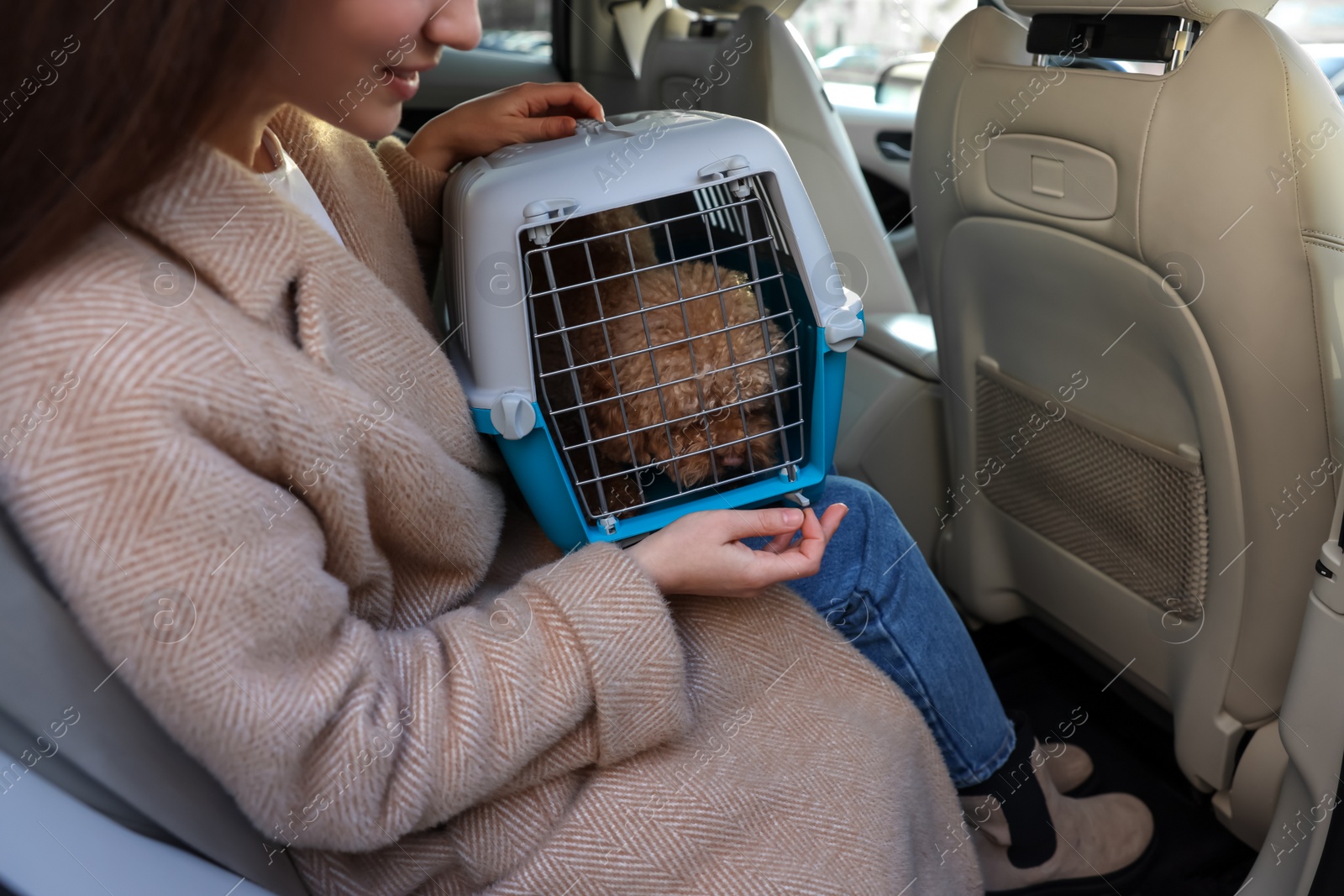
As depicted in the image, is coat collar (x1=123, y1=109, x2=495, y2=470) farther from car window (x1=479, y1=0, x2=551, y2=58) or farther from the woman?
car window (x1=479, y1=0, x2=551, y2=58)

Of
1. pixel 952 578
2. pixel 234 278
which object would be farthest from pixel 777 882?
pixel 952 578

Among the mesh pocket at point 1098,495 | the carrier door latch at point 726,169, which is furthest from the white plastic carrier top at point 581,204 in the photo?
the mesh pocket at point 1098,495

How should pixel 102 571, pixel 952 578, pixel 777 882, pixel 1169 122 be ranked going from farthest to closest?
1. pixel 952 578
2. pixel 1169 122
3. pixel 777 882
4. pixel 102 571

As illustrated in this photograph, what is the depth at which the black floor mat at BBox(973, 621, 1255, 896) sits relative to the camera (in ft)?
4.04

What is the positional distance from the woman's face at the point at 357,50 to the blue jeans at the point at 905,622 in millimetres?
523

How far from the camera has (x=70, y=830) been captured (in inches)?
23.8

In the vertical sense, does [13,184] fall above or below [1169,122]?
above

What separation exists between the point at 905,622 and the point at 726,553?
26cm

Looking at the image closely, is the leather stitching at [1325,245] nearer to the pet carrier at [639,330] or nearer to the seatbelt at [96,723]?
the pet carrier at [639,330]

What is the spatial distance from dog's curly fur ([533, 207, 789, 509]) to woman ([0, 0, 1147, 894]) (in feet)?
0.29

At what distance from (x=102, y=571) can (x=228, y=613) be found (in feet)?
0.24

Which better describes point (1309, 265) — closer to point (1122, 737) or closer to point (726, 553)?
point (726, 553)

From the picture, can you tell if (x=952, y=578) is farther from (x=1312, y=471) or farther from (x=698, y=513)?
(x=698, y=513)

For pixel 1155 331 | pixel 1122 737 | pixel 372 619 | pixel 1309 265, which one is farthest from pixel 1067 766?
pixel 372 619
